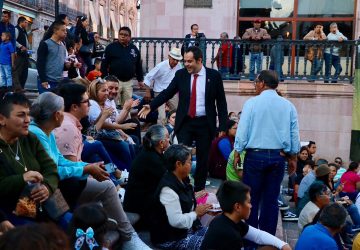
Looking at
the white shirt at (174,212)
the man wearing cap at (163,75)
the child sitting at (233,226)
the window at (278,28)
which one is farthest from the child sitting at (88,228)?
the window at (278,28)

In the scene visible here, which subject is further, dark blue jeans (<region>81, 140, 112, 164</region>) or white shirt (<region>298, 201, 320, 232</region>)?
white shirt (<region>298, 201, 320, 232</region>)

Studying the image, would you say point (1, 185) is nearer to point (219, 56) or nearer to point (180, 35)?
point (219, 56)

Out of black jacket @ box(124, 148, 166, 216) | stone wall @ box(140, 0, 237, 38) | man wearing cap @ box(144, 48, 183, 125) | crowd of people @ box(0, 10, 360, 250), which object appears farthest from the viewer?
stone wall @ box(140, 0, 237, 38)

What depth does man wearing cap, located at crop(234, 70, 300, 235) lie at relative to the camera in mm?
6340

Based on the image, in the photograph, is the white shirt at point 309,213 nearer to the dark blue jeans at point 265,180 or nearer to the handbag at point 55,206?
the dark blue jeans at point 265,180

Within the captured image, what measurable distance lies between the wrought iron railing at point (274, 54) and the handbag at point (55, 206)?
32.9ft

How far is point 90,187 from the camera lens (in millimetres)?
5426

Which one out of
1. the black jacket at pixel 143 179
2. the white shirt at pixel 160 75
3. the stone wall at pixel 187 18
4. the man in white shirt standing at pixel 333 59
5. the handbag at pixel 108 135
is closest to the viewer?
the black jacket at pixel 143 179

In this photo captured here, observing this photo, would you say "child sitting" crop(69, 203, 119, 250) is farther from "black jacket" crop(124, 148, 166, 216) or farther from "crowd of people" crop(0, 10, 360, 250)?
"black jacket" crop(124, 148, 166, 216)

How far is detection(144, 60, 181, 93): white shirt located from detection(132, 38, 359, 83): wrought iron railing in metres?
3.30

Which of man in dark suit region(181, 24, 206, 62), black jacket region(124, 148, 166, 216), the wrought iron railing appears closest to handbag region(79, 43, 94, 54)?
the wrought iron railing

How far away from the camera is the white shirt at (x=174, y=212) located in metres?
5.60

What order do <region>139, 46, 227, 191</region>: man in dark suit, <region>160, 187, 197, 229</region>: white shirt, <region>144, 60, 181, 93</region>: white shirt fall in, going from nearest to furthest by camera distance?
<region>160, 187, 197, 229</region>: white shirt
<region>139, 46, 227, 191</region>: man in dark suit
<region>144, 60, 181, 93</region>: white shirt

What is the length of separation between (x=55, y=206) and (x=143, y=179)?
5.54 feet
